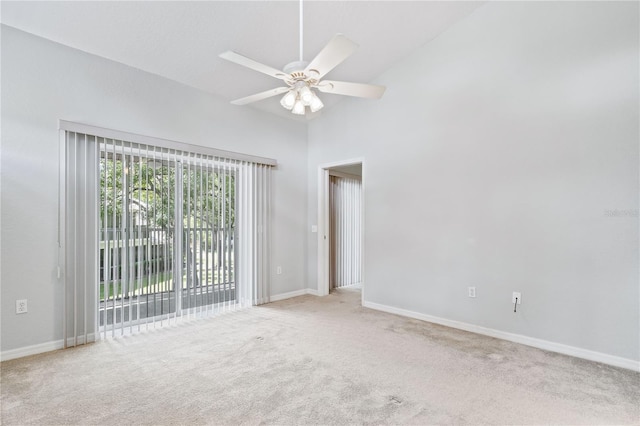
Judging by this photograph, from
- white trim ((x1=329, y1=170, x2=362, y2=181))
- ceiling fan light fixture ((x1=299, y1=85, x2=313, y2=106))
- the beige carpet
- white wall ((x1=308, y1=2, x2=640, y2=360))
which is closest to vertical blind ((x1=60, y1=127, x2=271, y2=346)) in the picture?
the beige carpet

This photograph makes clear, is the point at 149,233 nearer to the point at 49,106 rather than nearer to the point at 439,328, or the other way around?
the point at 49,106

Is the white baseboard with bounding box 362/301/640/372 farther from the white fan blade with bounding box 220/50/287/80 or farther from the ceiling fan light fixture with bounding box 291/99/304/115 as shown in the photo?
the white fan blade with bounding box 220/50/287/80

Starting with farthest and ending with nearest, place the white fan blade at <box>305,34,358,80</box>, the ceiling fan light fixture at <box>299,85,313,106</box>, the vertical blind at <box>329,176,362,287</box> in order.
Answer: the vertical blind at <box>329,176,362,287</box>
the ceiling fan light fixture at <box>299,85,313,106</box>
the white fan blade at <box>305,34,358,80</box>

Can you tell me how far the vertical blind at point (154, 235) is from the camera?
10.2ft

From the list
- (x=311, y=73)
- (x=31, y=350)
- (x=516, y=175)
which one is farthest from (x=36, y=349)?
(x=516, y=175)

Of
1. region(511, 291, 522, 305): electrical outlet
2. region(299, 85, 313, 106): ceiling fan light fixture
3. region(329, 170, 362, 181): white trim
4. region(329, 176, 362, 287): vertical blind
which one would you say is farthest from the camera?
region(329, 176, 362, 287): vertical blind

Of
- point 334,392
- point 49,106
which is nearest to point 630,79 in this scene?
point 334,392

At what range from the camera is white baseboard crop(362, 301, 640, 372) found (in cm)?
271

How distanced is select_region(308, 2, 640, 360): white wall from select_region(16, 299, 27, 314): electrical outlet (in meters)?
3.61

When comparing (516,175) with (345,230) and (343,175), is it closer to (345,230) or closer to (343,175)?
(343,175)

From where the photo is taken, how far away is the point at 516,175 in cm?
325

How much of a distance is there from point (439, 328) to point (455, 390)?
1.39 metres

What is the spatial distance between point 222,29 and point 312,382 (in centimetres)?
318

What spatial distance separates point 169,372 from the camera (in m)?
2.54
